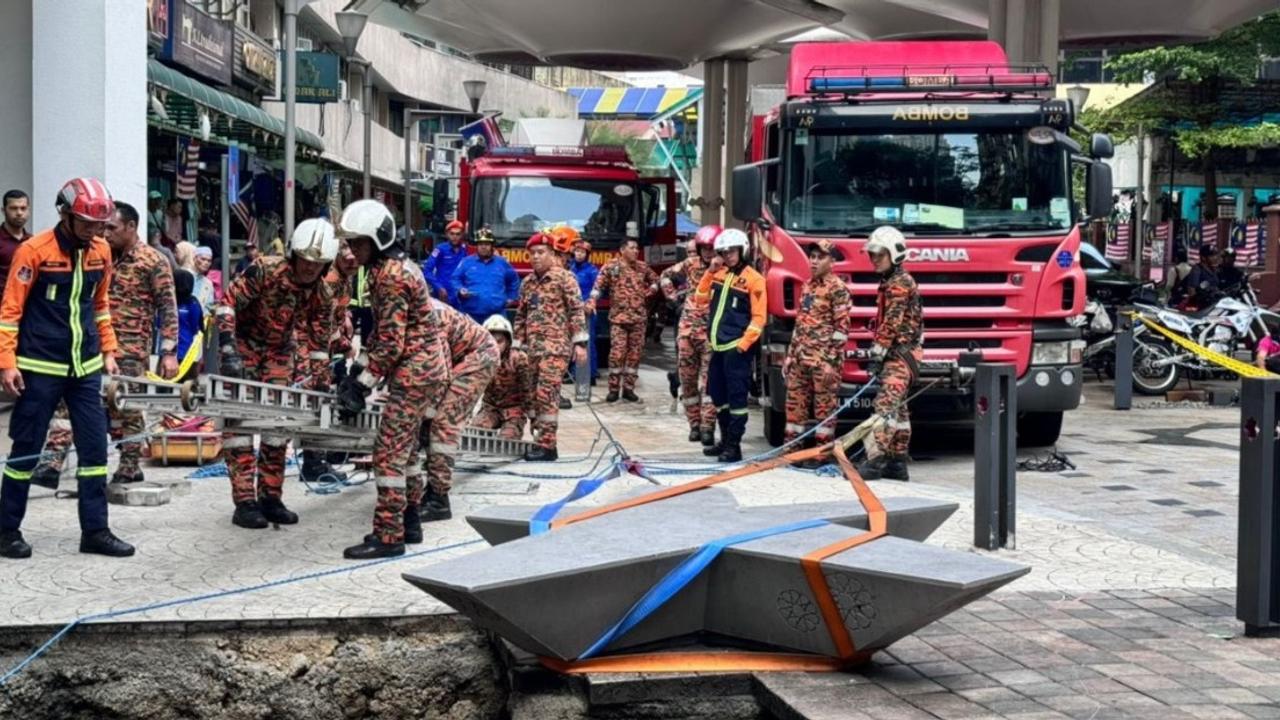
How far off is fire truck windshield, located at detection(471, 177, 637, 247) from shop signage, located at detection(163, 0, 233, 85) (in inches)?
177

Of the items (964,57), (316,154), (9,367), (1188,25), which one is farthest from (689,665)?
(316,154)

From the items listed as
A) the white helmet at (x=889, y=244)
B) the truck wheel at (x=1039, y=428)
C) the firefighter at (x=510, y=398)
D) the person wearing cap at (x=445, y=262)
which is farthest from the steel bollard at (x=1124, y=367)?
the firefighter at (x=510, y=398)

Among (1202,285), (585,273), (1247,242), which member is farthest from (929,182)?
(1247,242)

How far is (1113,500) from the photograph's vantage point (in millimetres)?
11523

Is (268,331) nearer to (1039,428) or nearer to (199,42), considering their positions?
(1039,428)

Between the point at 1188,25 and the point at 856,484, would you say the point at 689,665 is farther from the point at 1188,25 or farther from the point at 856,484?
the point at 1188,25

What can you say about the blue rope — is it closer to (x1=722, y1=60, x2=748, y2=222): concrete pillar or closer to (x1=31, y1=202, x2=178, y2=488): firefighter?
(x1=31, y1=202, x2=178, y2=488): firefighter

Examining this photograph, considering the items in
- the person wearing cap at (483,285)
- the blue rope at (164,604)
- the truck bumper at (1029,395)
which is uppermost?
the person wearing cap at (483,285)

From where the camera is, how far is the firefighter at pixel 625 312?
18391 millimetres

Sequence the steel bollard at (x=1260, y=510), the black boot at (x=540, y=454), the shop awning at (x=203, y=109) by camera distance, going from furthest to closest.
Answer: the shop awning at (x=203, y=109)
the black boot at (x=540, y=454)
the steel bollard at (x=1260, y=510)

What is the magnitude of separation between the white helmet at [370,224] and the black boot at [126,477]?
317 centimetres

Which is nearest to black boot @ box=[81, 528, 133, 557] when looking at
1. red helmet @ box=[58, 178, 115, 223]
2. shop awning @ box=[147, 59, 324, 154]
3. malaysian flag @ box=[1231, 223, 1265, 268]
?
red helmet @ box=[58, 178, 115, 223]

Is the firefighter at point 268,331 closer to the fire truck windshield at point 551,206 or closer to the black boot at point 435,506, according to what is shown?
the black boot at point 435,506

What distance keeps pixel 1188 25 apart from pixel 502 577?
81.4 ft
